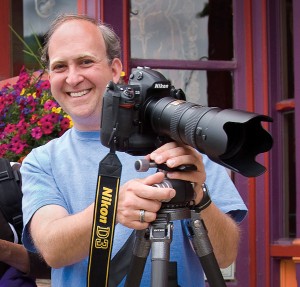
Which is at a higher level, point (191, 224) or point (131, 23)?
point (131, 23)

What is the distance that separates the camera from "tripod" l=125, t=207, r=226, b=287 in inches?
58.4

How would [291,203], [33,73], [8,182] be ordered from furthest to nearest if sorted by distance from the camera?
[33,73], [291,203], [8,182]

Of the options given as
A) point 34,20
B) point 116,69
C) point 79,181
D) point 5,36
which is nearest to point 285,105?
point 116,69

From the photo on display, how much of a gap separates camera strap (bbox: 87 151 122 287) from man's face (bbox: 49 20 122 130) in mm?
Result: 317

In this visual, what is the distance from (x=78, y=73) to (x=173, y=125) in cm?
46

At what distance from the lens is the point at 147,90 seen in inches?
63.6

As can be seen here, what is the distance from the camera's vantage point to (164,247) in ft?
4.88

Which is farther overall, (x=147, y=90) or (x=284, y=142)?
(x=284, y=142)

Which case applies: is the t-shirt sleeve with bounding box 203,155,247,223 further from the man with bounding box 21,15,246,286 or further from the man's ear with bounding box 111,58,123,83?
the man's ear with bounding box 111,58,123,83

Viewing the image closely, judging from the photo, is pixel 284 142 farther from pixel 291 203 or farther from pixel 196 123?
pixel 196 123

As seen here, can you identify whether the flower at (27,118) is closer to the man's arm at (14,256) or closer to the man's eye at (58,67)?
the man's arm at (14,256)

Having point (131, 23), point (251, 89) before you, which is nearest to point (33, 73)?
point (131, 23)

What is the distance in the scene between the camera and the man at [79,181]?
5.58 feet

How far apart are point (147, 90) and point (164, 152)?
0.17 metres
